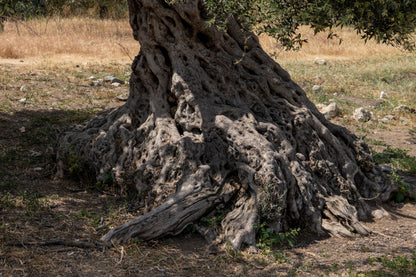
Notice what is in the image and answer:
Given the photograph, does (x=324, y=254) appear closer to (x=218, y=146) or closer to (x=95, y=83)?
(x=218, y=146)

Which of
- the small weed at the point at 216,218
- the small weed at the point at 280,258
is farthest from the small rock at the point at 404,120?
the small weed at the point at 280,258

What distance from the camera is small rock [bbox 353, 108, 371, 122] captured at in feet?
38.6

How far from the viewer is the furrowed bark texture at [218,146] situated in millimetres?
5895

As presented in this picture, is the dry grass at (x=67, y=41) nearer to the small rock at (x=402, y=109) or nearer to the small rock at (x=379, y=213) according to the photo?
the small rock at (x=402, y=109)

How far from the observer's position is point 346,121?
11625mm

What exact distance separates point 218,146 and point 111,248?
6.73 ft

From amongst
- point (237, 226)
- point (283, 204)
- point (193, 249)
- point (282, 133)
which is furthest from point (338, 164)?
point (193, 249)

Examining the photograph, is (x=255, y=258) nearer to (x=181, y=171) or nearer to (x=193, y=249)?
(x=193, y=249)

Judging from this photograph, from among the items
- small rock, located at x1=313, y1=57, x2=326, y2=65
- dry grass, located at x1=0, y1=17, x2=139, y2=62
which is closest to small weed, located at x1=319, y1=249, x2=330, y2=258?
dry grass, located at x1=0, y1=17, x2=139, y2=62

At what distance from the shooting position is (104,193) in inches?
279

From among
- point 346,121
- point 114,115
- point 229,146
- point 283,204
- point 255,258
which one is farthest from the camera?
point 346,121

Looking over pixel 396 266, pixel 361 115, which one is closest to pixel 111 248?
pixel 396 266

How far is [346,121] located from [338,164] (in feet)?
15.7

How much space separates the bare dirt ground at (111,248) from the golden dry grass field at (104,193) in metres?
0.01
